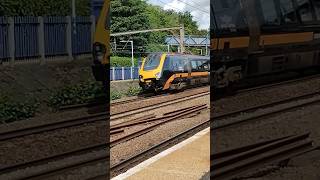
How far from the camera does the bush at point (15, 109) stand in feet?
8.48

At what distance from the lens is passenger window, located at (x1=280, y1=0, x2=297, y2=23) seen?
160 inches

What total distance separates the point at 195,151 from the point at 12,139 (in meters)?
1.96

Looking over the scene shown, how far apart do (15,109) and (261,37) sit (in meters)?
2.30

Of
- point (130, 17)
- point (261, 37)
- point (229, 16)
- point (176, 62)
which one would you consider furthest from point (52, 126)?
point (176, 62)

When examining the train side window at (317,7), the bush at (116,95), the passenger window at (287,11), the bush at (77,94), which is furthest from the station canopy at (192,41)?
the train side window at (317,7)

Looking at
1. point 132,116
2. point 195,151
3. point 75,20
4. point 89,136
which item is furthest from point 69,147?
point 132,116

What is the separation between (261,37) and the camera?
384cm

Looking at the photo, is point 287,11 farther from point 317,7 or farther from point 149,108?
point 149,108

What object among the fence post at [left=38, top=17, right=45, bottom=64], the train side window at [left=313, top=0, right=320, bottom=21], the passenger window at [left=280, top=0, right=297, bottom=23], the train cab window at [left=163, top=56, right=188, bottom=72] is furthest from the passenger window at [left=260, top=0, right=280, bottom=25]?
the fence post at [left=38, top=17, right=45, bottom=64]

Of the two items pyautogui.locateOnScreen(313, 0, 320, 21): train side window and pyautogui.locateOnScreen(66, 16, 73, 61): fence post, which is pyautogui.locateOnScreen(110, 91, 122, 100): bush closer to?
pyautogui.locateOnScreen(66, 16, 73, 61): fence post

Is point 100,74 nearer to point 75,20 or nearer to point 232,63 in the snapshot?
point 75,20

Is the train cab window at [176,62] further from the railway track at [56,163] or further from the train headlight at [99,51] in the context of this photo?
the train headlight at [99,51]

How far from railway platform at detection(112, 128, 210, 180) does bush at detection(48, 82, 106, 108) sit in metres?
0.95

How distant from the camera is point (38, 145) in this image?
9.75 ft
